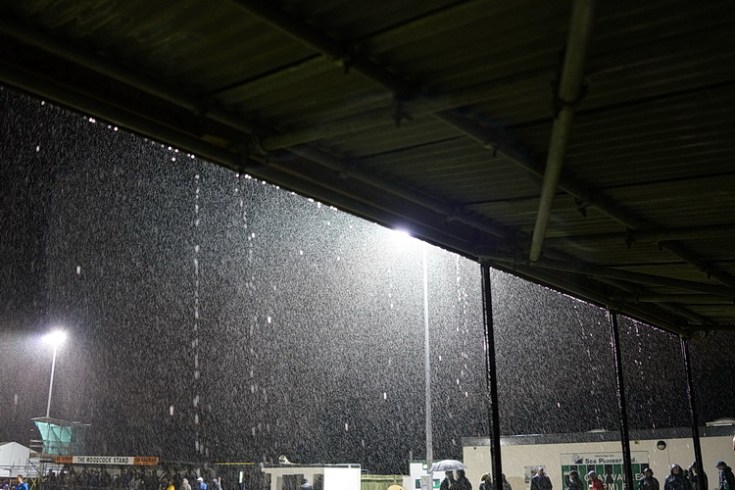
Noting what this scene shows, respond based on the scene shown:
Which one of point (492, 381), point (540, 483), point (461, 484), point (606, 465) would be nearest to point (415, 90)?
point (492, 381)

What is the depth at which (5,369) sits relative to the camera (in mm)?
64938

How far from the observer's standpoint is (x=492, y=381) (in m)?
7.12

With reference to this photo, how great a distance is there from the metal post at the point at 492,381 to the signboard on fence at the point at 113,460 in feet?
84.6

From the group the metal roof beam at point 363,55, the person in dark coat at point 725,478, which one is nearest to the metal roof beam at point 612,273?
the metal roof beam at point 363,55

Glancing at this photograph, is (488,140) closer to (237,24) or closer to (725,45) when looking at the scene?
(725,45)

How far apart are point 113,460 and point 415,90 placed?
32035mm

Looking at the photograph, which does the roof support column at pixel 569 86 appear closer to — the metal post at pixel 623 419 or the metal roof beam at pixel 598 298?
the metal roof beam at pixel 598 298

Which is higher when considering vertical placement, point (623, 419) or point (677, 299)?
point (677, 299)

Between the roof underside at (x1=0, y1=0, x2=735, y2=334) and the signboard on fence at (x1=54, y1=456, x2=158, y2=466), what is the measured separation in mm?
27400

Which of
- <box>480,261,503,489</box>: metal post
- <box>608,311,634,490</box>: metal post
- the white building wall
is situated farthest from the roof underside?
the white building wall

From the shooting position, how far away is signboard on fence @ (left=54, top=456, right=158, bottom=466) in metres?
30.3

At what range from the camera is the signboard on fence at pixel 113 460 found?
3034 cm

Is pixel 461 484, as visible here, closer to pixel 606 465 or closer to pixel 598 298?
pixel 598 298

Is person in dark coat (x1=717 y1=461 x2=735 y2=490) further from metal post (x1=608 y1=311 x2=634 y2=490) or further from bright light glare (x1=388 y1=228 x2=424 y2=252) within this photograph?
bright light glare (x1=388 y1=228 x2=424 y2=252)
